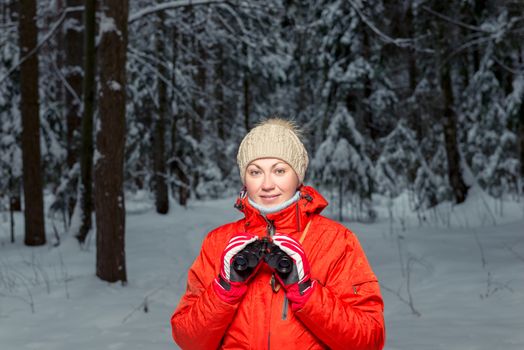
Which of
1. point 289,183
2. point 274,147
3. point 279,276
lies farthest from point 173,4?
point 279,276

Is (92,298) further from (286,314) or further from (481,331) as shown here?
(286,314)

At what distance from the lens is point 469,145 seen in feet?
65.5

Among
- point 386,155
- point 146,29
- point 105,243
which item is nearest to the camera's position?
point 105,243

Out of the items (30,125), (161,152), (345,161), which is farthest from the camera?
(161,152)

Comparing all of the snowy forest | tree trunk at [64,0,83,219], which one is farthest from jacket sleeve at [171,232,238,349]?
tree trunk at [64,0,83,219]

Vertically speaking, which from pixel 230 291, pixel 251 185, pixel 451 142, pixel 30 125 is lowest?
pixel 451 142

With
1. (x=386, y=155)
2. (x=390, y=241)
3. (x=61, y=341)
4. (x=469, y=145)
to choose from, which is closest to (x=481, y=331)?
(x=61, y=341)

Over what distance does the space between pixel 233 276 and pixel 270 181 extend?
1.46 feet

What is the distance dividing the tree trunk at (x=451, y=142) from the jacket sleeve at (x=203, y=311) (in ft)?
39.6

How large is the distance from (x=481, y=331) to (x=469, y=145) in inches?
658

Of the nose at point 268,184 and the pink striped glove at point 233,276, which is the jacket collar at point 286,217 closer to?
the nose at point 268,184

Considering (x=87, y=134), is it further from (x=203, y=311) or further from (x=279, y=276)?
(x=279, y=276)

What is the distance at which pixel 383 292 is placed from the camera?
6.84m

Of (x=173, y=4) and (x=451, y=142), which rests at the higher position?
(x=173, y=4)
